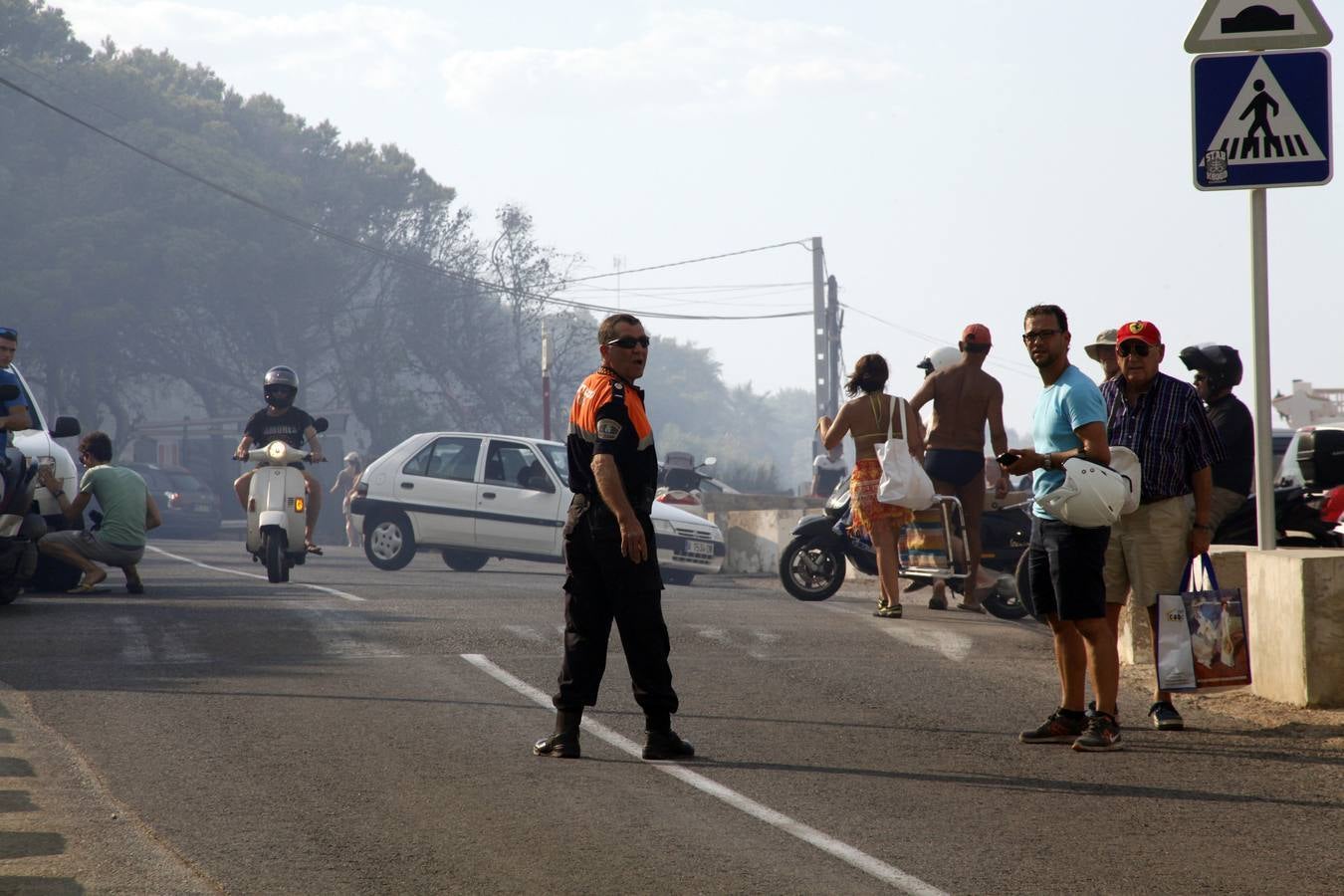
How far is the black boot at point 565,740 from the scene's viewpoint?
7.27 m

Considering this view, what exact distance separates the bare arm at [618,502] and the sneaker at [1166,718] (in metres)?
2.77

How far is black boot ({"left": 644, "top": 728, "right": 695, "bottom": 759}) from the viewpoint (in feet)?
23.8

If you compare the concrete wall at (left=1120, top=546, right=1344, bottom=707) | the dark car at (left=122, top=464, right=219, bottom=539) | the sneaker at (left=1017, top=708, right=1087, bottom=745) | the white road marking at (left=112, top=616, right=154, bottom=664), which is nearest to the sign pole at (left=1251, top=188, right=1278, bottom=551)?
the concrete wall at (left=1120, top=546, right=1344, bottom=707)

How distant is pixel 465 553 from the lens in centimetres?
2195

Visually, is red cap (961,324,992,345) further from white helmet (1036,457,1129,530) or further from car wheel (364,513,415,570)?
car wheel (364,513,415,570)

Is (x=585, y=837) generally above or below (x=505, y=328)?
below

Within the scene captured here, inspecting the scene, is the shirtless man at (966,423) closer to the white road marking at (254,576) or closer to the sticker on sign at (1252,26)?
the sticker on sign at (1252,26)

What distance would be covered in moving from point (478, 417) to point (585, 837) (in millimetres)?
59298

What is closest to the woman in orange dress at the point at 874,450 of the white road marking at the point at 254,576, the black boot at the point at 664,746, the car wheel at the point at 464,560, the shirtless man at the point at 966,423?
the shirtless man at the point at 966,423

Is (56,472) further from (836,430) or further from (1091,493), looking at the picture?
(1091,493)

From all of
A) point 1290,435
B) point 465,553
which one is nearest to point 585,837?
point 1290,435

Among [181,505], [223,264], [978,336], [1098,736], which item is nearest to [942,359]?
[978,336]

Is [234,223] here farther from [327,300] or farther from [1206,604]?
[1206,604]

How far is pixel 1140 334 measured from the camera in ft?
26.1
